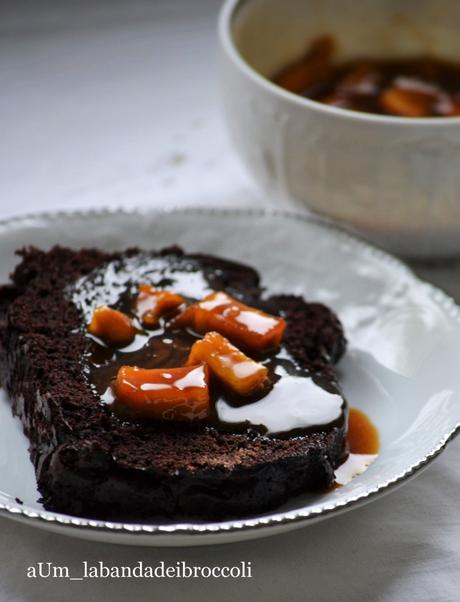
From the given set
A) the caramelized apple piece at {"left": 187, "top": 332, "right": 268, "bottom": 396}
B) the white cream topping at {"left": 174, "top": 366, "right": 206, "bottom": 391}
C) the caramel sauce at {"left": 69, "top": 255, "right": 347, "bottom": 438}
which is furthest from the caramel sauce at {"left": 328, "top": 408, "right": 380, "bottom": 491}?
the white cream topping at {"left": 174, "top": 366, "right": 206, "bottom": 391}

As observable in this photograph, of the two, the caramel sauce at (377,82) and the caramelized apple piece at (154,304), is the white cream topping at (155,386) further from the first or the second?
the caramel sauce at (377,82)

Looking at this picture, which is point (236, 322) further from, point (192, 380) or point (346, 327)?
point (346, 327)

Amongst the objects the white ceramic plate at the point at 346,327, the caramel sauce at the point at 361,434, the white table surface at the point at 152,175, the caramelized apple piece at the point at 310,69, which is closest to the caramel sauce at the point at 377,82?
the caramelized apple piece at the point at 310,69

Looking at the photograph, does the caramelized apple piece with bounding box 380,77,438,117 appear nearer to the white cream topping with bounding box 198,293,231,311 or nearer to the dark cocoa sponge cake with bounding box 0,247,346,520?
the dark cocoa sponge cake with bounding box 0,247,346,520

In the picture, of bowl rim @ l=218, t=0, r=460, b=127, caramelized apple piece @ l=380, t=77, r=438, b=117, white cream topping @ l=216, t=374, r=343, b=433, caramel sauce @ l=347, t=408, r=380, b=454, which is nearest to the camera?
white cream topping @ l=216, t=374, r=343, b=433

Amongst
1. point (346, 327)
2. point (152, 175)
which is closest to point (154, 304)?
point (346, 327)

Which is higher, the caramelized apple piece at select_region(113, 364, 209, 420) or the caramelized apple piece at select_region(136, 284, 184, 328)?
the caramelized apple piece at select_region(113, 364, 209, 420)
